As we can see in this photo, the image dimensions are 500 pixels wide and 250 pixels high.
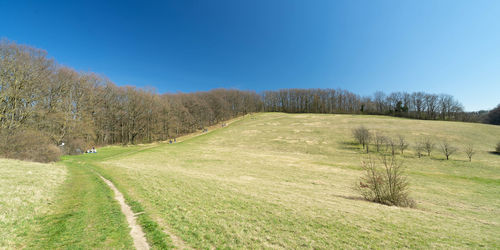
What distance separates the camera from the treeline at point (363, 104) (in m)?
94.5

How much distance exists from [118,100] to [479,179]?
8149cm

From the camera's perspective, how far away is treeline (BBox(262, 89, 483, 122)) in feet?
310

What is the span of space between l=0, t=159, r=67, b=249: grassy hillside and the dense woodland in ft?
50.1

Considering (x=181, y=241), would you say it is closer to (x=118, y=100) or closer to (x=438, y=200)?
(x=438, y=200)

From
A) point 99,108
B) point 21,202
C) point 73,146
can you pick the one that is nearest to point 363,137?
point 21,202

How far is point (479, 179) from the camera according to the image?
70.3ft

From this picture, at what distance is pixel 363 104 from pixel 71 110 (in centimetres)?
14514

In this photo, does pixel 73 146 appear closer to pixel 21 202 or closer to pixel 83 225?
pixel 21 202

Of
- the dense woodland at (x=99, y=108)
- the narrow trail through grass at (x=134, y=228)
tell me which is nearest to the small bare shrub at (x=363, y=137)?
the narrow trail through grass at (x=134, y=228)

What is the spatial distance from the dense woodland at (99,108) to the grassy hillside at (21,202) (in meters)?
15.3

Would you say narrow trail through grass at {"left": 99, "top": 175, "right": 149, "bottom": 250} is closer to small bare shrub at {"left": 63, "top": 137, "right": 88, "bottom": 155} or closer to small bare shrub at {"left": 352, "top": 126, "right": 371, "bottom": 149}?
small bare shrub at {"left": 63, "top": 137, "right": 88, "bottom": 155}

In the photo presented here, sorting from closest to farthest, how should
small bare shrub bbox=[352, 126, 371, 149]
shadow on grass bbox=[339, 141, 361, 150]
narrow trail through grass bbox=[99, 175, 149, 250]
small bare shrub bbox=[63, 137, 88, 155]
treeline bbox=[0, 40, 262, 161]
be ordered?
narrow trail through grass bbox=[99, 175, 149, 250], treeline bbox=[0, 40, 262, 161], small bare shrub bbox=[63, 137, 88, 155], shadow on grass bbox=[339, 141, 361, 150], small bare shrub bbox=[352, 126, 371, 149]

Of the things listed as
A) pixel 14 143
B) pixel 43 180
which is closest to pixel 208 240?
pixel 43 180

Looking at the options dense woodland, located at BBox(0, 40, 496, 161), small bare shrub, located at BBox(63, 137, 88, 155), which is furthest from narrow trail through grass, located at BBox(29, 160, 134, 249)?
small bare shrub, located at BBox(63, 137, 88, 155)
